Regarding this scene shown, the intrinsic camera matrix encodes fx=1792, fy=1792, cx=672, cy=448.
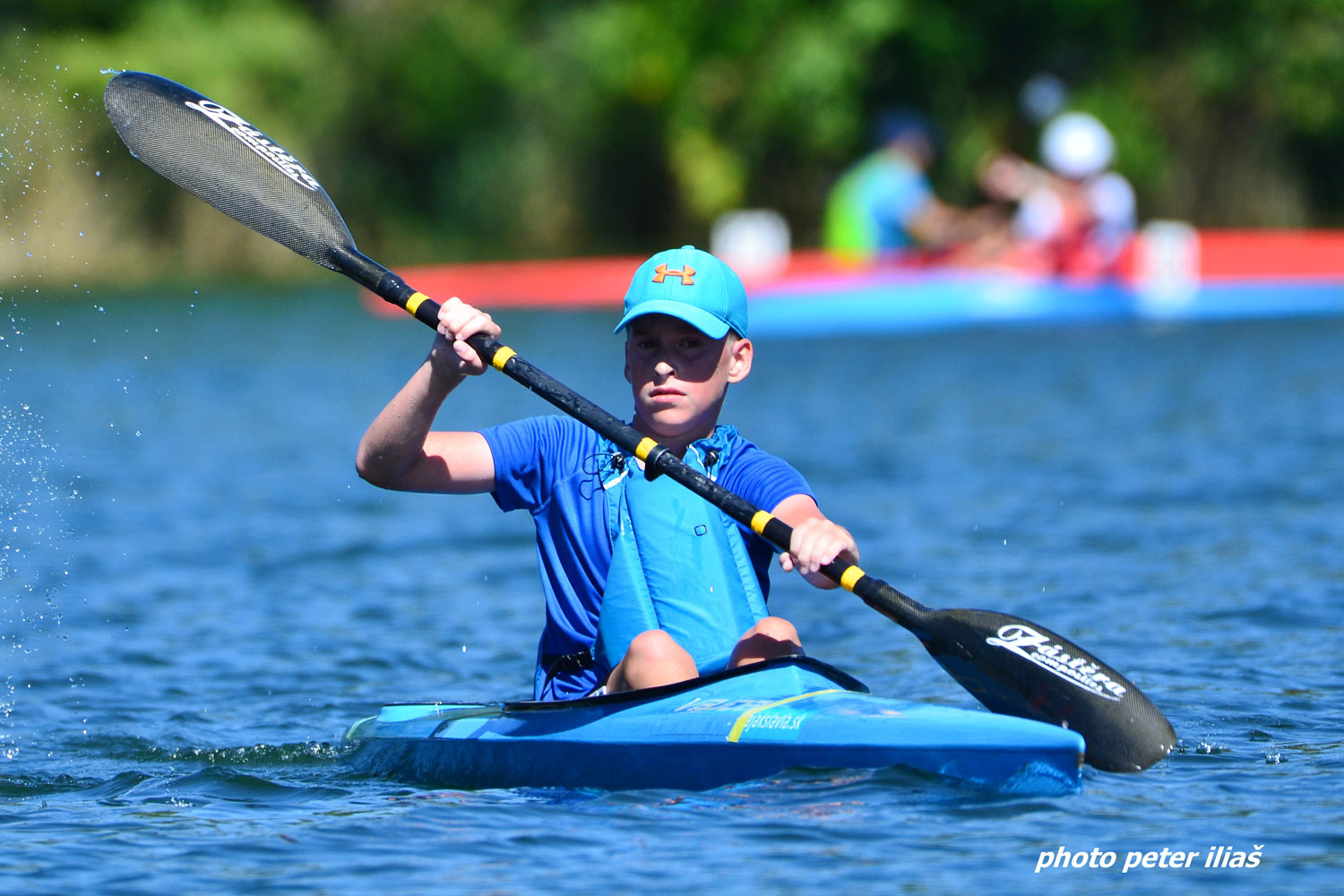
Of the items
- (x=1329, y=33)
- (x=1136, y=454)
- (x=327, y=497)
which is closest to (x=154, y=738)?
(x=327, y=497)

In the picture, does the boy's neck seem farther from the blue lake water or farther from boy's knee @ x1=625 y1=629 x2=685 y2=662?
the blue lake water

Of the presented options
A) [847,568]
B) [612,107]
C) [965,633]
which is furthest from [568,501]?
[612,107]

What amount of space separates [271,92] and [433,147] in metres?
2.78

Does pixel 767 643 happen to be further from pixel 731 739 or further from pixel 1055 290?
pixel 1055 290

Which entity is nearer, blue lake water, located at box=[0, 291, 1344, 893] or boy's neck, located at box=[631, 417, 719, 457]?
blue lake water, located at box=[0, 291, 1344, 893]

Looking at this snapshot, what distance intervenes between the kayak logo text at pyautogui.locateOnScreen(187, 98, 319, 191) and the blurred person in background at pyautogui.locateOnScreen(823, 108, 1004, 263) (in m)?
12.5

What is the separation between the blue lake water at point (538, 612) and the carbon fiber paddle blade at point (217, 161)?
1.43 metres

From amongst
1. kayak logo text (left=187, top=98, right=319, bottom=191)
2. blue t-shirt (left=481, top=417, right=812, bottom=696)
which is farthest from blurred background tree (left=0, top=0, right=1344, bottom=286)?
blue t-shirt (left=481, top=417, right=812, bottom=696)

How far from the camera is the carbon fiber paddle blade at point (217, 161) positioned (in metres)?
4.89

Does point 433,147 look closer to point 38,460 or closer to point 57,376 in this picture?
point 57,376

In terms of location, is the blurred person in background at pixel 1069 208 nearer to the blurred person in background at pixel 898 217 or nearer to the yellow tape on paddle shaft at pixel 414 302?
the blurred person in background at pixel 898 217

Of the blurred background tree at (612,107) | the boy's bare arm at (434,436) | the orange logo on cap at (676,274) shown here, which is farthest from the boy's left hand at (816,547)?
the blurred background tree at (612,107)

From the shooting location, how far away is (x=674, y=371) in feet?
Result: 13.7

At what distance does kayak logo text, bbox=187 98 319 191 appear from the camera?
4930 millimetres
